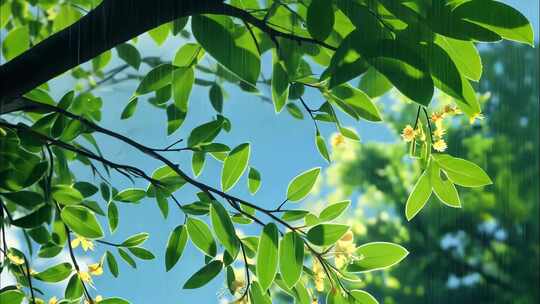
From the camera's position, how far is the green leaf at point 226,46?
510mm

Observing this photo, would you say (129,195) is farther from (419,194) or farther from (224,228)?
(419,194)

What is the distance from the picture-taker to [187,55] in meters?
0.67

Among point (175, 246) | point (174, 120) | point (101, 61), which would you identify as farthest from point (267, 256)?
point (101, 61)

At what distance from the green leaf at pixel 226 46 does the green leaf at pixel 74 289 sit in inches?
13.2

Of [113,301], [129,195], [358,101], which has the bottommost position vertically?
[113,301]

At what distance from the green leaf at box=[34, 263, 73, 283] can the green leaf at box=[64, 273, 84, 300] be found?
14mm

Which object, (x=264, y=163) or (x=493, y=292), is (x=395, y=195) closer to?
(x=493, y=292)

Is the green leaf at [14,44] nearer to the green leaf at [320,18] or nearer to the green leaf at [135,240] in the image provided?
the green leaf at [135,240]

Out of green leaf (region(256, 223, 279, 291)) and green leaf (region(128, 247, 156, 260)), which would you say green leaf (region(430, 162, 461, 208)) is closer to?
green leaf (region(256, 223, 279, 291))

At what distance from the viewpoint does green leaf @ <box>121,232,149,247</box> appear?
69 centimetres

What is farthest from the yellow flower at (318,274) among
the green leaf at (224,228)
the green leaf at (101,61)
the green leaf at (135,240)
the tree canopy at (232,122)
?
the green leaf at (101,61)

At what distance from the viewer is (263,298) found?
0.61 m

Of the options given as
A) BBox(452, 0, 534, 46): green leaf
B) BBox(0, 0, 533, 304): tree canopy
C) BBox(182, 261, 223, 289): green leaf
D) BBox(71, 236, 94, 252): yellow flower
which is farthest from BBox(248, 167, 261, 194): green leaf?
BBox(452, 0, 534, 46): green leaf

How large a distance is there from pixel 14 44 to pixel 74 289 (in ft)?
1.16
